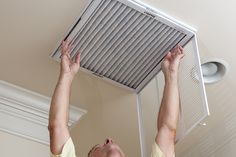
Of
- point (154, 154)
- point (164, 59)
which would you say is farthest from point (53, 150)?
point (164, 59)

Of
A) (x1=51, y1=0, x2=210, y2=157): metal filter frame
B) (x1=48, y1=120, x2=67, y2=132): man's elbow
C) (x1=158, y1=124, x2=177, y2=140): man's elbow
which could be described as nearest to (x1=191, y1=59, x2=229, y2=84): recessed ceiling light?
(x1=51, y1=0, x2=210, y2=157): metal filter frame

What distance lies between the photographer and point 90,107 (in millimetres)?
1994

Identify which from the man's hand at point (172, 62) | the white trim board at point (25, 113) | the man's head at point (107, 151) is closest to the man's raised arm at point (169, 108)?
the man's hand at point (172, 62)

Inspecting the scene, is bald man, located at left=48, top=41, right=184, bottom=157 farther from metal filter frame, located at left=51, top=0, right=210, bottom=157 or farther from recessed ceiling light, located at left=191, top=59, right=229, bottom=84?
recessed ceiling light, located at left=191, top=59, right=229, bottom=84

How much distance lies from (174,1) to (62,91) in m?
0.51

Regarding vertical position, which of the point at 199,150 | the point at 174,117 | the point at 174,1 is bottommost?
the point at 174,117

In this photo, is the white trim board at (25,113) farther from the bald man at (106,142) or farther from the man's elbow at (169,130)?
the man's elbow at (169,130)

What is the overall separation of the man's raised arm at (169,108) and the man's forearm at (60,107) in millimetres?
297

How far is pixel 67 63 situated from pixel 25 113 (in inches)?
21.6

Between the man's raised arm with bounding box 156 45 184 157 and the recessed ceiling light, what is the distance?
0.64 feet

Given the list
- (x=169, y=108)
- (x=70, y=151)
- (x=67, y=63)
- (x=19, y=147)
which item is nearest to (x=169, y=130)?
(x=169, y=108)

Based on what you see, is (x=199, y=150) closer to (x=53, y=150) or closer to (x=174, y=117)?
(x=174, y=117)

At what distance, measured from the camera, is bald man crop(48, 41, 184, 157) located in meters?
1.34

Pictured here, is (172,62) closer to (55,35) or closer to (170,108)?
(170,108)
